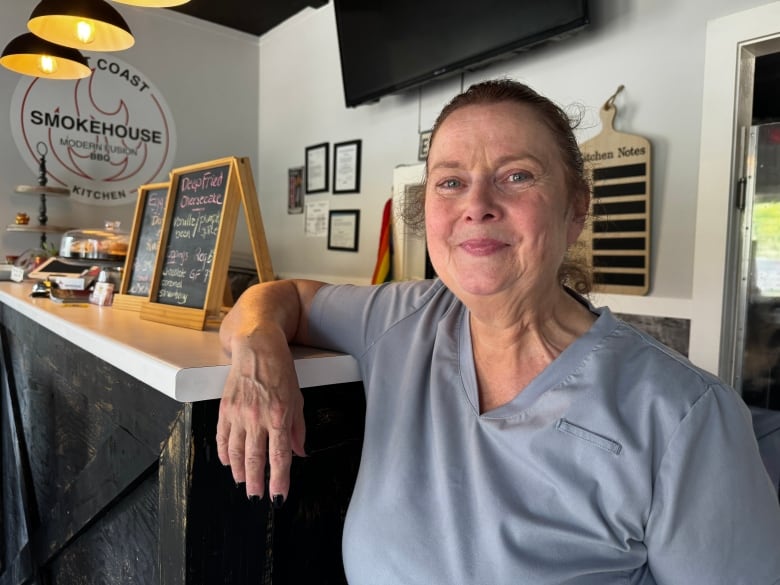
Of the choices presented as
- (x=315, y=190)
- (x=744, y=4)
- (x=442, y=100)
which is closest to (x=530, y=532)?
(x=744, y=4)

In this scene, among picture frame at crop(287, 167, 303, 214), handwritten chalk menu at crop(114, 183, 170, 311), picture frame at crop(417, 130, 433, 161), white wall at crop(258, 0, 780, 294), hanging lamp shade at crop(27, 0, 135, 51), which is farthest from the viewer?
picture frame at crop(287, 167, 303, 214)

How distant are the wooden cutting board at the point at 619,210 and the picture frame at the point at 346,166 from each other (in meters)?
1.74

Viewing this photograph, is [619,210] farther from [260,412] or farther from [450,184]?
[260,412]

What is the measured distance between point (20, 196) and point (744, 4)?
4064mm

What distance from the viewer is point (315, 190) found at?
4.12 meters

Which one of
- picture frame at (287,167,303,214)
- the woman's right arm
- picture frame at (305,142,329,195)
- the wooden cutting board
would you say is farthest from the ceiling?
the woman's right arm

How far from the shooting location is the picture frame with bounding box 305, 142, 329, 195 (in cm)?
404

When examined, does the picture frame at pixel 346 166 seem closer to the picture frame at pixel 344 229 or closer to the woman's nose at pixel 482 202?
the picture frame at pixel 344 229

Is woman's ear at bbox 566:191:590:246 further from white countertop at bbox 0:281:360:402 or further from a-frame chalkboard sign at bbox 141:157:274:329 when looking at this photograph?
a-frame chalkboard sign at bbox 141:157:274:329

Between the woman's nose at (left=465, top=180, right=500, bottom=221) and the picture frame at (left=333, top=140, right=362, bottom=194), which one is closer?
the woman's nose at (left=465, top=180, right=500, bottom=221)

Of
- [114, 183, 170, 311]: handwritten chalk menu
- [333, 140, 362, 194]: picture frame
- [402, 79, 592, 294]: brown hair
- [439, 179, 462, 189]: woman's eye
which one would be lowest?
[114, 183, 170, 311]: handwritten chalk menu

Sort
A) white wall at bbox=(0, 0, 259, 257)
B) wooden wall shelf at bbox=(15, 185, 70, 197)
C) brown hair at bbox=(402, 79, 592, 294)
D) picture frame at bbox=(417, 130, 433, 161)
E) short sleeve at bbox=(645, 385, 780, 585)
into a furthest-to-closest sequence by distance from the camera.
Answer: white wall at bbox=(0, 0, 259, 257), wooden wall shelf at bbox=(15, 185, 70, 197), picture frame at bbox=(417, 130, 433, 161), brown hair at bbox=(402, 79, 592, 294), short sleeve at bbox=(645, 385, 780, 585)

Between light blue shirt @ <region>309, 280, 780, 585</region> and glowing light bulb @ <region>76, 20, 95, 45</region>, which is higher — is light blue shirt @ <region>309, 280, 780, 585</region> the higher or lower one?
the lower one

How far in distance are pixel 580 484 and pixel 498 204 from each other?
415mm
